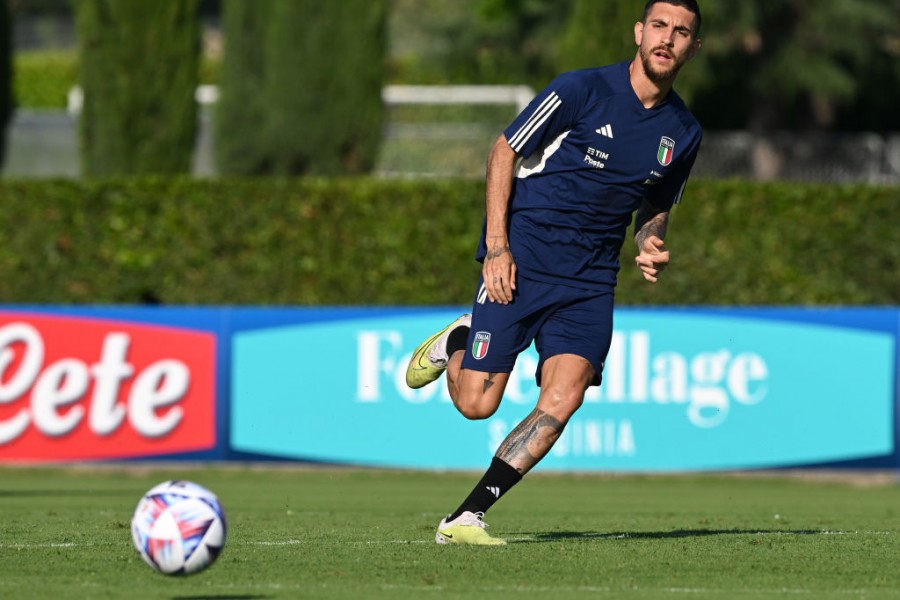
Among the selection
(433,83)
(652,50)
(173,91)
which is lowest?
(652,50)

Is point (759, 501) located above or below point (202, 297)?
below

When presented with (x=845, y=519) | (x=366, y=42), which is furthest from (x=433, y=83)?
(x=845, y=519)

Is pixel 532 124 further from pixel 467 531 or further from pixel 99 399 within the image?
pixel 99 399

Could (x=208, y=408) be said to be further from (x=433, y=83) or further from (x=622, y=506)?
(x=433, y=83)

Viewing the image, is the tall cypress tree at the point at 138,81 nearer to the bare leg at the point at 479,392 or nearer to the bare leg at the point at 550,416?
the bare leg at the point at 479,392

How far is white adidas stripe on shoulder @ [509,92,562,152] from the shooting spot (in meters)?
8.12

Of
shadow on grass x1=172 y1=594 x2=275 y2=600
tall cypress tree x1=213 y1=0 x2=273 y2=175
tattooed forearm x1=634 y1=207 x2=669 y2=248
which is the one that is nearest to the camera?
shadow on grass x1=172 y1=594 x2=275 y2=600

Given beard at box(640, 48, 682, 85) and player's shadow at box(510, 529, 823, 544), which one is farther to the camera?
player's shadow at box(510, 529, 823, 544)

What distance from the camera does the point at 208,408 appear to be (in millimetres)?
16734

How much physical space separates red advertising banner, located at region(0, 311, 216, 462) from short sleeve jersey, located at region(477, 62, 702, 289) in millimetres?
8922

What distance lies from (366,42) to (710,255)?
231 inches

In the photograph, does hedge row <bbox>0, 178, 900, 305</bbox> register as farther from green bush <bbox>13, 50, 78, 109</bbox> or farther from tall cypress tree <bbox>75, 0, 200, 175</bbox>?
green bush <bbox>13, 50, 78, 109</bbox>

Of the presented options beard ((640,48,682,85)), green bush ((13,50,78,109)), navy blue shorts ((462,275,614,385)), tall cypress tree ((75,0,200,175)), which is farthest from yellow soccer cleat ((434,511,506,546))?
green bush ((13,50,78,109))

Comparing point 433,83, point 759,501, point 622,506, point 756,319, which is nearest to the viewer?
point 622,506
